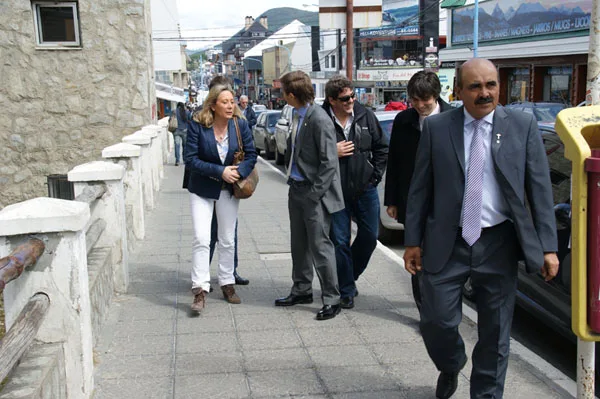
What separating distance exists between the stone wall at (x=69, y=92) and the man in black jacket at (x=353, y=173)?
21.3ft

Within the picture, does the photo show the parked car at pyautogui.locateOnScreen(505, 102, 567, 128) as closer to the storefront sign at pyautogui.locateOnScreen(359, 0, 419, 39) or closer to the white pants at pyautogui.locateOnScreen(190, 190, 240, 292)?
the white pants at pyautogui.locateOnScreen(190, 190, 240, 292)

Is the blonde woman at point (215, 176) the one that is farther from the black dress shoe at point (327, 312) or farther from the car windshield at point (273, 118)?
the car windshield at point (273, 118)

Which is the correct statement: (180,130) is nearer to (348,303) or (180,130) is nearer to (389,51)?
(348,303)

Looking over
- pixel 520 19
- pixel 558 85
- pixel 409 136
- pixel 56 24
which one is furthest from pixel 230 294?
pixel 520 19

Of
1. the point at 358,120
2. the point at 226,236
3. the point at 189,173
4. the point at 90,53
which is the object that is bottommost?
the point at 226,236

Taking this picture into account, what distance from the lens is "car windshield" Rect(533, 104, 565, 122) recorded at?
15539 millimetres

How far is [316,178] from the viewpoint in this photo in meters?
5.37

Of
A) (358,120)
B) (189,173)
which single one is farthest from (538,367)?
(189,173)

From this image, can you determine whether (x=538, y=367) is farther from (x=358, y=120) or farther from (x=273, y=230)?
(x=273, y=230)

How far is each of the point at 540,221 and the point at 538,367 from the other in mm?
1469

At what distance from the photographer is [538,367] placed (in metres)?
4.53

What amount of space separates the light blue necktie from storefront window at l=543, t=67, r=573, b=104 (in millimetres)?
27349

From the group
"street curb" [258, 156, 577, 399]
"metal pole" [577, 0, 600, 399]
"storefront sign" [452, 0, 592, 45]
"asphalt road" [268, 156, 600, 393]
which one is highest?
"storefront sign" [452, 0, 592, 45]

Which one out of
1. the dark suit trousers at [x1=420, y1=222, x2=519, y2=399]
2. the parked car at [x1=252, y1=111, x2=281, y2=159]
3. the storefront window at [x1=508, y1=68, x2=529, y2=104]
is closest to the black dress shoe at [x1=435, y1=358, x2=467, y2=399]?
the dark suit trousers at [x1=420, y1=222, x2=519, y2=399]
